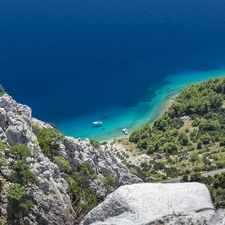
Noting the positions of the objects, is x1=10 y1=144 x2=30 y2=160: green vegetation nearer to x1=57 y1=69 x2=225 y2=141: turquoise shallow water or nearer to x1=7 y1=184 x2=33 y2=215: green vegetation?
x1=7 y1=184 x2=33 y2=215: green vegetation

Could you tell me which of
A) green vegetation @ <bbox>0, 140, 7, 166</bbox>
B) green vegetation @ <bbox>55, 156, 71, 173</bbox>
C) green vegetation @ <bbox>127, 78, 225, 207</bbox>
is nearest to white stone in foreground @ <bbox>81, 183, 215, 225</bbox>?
green vegetation @ <bbox>0, 140, 7, 166</bbox>

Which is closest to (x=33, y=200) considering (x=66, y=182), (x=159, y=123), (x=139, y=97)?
(x=66, y=182)

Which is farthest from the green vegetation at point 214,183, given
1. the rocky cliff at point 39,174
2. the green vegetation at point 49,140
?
the green vegetation at point 49,140

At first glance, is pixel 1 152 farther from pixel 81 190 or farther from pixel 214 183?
pixel 214 183

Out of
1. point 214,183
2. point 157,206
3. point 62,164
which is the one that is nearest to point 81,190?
point 62,164

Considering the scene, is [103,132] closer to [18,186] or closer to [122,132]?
[122,132]
